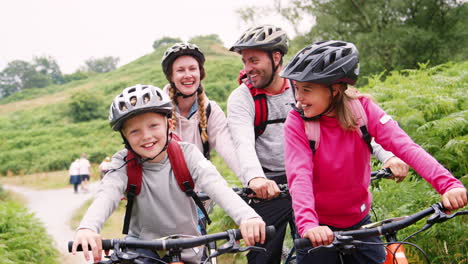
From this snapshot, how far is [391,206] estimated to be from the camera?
5.11m

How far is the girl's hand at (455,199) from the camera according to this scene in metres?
2.41

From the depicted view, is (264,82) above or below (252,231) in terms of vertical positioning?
above

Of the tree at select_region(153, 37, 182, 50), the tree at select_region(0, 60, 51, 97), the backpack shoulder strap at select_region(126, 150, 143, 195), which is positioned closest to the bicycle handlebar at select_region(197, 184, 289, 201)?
the backpack shoulder strap at select_region(126, 150, 143, 195)

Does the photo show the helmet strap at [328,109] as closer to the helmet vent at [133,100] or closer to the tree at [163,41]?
the helmet vent at [133,100]

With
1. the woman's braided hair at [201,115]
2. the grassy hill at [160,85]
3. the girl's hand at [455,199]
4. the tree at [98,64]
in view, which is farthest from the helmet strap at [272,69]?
the tree at [98,64]

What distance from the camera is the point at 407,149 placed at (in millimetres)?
2785

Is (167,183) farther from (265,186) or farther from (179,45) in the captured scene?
(179,45)

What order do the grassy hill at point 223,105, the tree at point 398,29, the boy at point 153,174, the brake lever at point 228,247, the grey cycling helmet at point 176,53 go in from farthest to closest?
1. the tree at point 398,29
2. the grassy hill at point 223,105
3. the grey cycling helmet at point 176,53
4. the boy at point 153,174
5. the brake lever at point 228,247

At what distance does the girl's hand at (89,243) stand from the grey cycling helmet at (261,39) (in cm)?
208

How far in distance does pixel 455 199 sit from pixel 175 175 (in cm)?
186

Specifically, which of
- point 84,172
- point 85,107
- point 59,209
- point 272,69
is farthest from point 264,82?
point 85,107

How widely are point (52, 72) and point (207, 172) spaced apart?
439ft

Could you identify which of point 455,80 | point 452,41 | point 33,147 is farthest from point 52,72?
point 455,80

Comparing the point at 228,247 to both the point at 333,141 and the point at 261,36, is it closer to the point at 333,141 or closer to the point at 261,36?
the point at 333,141
